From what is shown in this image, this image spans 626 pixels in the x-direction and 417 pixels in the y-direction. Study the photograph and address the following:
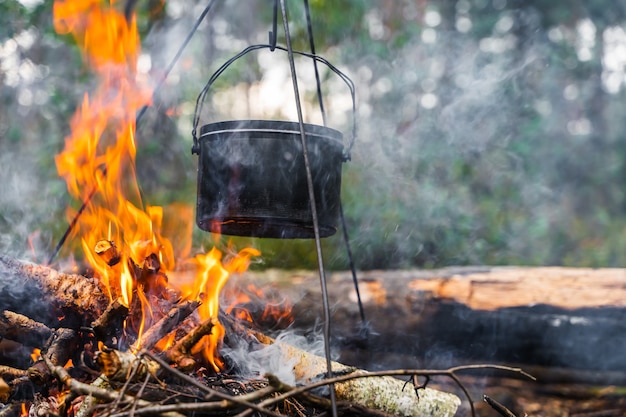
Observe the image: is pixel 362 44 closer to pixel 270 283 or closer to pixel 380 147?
pixel 380 147

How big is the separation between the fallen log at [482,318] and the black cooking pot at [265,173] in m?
1.28

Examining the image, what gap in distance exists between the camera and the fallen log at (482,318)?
331 cm

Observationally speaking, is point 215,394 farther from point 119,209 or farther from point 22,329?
point 119,209

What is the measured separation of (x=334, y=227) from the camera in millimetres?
2574

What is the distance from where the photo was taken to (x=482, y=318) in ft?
11.0

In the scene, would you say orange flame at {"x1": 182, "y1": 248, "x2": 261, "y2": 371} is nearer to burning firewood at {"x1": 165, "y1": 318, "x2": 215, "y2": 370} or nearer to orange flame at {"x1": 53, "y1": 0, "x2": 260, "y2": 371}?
orange flame at {"x1": 53, "y1": 0, "x2": 260, "y2": 371}

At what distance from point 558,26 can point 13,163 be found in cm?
854

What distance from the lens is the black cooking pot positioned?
7.72 ft

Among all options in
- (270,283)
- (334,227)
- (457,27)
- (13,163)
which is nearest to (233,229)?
(334,227)

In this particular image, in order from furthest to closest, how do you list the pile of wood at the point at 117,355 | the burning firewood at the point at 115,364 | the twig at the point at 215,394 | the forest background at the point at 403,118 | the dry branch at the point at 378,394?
1. the forest background at the point at 403,118
2. the dry branch at the point at 378,394
3. the pile of wood at the point at 117,355
4. the burning firewood at the point at 115,364
5. the twig at the point at 215,394

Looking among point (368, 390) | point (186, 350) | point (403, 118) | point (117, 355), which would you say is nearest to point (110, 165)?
point (186, 350)

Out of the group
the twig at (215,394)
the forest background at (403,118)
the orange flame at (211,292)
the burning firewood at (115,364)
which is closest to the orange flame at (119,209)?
the orange flame at (211,292)

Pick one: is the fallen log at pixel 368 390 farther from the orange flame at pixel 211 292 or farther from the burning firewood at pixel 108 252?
the burning firewood at pixel 108 252

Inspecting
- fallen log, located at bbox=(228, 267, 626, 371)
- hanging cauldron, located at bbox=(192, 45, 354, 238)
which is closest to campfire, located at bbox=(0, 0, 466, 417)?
hanging cauldron, located at bbox=(192, 45, 354, 238)
